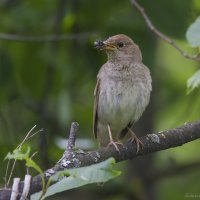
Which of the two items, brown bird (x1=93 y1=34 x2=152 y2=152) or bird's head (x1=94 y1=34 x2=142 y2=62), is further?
bird's head (x1=94 y1=34 x2=142 y2=62)

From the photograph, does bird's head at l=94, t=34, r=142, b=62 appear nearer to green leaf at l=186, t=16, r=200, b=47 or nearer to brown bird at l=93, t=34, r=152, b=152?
brown bird at l=93, t=34, r=152, b=152

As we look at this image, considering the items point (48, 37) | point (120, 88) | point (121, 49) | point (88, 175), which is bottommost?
point (88, 175)

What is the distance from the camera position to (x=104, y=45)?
679cm

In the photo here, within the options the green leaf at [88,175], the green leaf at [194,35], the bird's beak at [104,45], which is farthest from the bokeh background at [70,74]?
the green leaf at [88,175]

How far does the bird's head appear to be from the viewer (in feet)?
22.4

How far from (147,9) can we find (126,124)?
3.81 ft

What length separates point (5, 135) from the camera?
741 centimetres

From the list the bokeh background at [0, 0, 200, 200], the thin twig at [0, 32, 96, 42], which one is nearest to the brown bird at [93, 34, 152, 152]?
the bokeh background at [0, 0, 200, 200]

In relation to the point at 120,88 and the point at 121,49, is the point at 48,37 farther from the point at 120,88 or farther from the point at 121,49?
the point at 120,88

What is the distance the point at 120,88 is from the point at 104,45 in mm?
620

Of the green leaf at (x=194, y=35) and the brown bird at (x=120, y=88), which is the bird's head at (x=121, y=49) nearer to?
the brown bird at (x=120, y=88)

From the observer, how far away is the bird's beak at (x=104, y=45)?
6.62 meters

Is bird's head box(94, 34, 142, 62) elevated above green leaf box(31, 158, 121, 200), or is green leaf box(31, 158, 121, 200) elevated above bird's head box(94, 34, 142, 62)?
bird's head box(94, 34, 142, 62)

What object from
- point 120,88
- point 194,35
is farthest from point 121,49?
point 194,35
